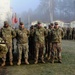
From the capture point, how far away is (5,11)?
88562mm

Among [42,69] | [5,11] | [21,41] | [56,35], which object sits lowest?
[42,69]

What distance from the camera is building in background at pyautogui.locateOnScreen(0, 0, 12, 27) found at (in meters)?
85.9

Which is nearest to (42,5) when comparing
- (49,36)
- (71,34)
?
(71,34)

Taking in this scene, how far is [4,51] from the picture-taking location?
14.2 m

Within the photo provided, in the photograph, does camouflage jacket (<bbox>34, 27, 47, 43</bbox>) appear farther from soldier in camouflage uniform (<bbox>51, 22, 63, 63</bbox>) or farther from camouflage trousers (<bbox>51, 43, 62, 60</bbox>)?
camouflage trousers (<bbox>51, 43, 62, 60</bbox>)

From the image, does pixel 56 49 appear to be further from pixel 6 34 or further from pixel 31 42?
pixel 6 34

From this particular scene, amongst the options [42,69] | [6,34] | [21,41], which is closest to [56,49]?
[21,41]

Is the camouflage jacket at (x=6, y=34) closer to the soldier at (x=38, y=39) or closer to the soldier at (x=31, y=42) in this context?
the soldier at (x=31, y=42)

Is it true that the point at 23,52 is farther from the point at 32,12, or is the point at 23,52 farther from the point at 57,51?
the point at 32,12

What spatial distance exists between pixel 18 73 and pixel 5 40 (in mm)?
2704

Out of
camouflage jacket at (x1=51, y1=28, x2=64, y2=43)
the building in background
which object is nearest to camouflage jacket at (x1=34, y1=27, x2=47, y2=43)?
camouflage jacket at (x1=51, y1=28, x2=64, y2=43)

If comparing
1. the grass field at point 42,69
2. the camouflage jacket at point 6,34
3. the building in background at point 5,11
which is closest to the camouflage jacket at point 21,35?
the camouflage jacket at point 6,34

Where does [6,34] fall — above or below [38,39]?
above

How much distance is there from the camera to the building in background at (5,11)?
85.9 m
